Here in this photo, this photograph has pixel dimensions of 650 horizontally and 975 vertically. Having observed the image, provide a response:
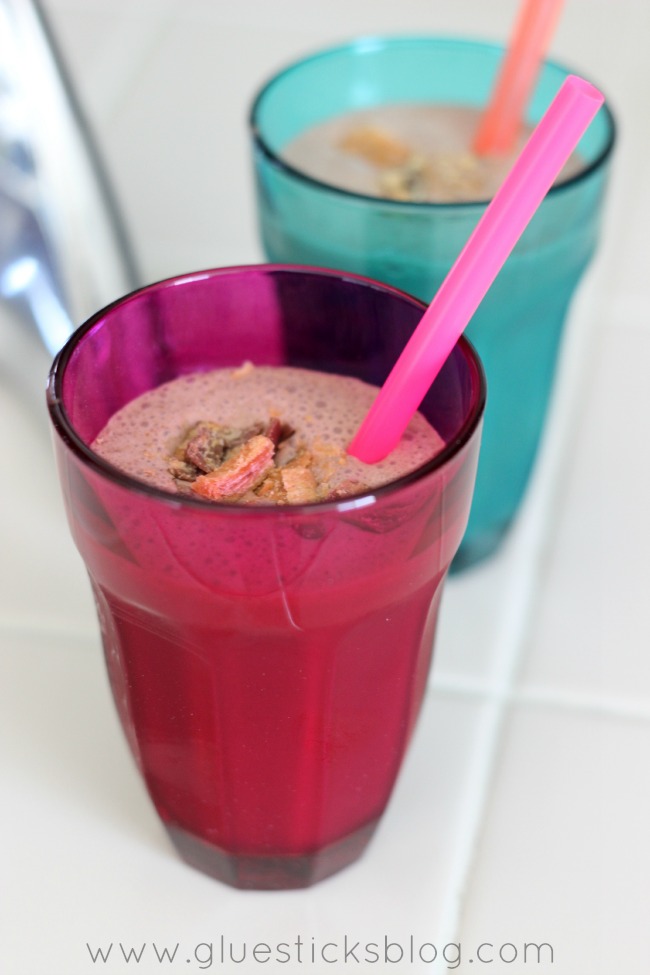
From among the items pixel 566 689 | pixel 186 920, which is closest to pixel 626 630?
pixel 566 689

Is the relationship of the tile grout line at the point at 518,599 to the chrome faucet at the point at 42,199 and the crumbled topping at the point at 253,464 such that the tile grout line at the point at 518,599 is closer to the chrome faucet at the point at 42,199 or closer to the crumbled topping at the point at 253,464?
the crumbled topping at the point at 253,464

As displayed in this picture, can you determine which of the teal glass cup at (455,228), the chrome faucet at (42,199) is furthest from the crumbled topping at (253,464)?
the chrome faucet at (42,199)

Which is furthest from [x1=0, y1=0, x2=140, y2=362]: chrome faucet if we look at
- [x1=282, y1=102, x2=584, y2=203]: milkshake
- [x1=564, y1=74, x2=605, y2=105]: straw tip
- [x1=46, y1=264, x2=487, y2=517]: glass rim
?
[x1=564, y1=74, x2=605, y2=105]: straw tip

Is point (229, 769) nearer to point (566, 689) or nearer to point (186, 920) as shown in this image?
point (186, 920)

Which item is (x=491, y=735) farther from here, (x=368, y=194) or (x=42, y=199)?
(x=42, y=199)

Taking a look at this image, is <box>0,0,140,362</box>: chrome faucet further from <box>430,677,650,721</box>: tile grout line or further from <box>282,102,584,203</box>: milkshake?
<box>430,677,650,721</box>: tile grout line

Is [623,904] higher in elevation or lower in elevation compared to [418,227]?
lower
